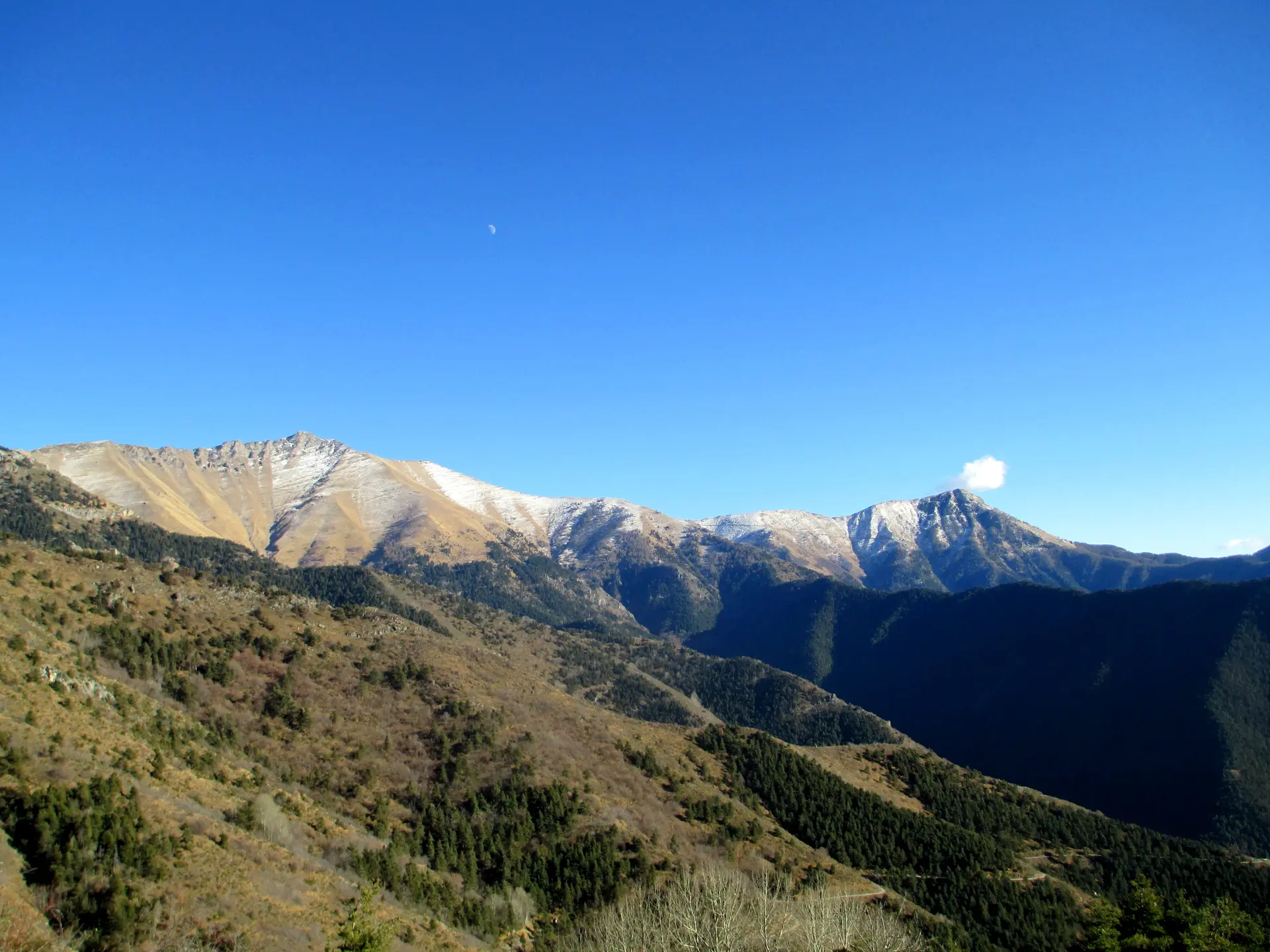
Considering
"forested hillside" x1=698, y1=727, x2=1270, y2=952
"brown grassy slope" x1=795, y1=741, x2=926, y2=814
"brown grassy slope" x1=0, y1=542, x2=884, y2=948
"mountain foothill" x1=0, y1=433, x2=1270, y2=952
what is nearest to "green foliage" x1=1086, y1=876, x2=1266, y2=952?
"forested hillside" x1=698, y1=727, x2=1270, y2=952


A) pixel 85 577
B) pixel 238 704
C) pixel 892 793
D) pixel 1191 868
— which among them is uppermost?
pixel 85 577

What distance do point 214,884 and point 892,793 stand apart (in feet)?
498

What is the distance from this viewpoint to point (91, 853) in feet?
137

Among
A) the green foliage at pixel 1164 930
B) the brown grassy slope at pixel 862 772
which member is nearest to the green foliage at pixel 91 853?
the green foliage at pixel 1164 930

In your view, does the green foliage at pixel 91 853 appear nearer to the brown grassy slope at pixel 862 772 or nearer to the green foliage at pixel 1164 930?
the green foliage at pixel 1164 930

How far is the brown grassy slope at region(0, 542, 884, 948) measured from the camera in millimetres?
50906

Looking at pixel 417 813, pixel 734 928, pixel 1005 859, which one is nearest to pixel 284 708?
pixel 417 813

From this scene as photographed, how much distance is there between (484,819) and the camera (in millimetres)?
96250

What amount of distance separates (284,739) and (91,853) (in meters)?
57.6

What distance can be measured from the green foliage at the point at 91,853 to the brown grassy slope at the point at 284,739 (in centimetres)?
198

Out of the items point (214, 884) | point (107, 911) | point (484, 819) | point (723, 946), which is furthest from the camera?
point (484, 819)

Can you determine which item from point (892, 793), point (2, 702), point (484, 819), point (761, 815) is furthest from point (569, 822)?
point (892, 793)

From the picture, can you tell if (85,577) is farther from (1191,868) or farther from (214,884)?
(1191,868)

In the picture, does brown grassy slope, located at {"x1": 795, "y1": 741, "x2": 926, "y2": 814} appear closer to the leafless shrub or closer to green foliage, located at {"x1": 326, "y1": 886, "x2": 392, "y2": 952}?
the leafless shrub
